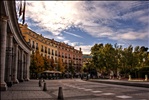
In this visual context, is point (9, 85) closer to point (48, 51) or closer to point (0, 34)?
point (0, 34)

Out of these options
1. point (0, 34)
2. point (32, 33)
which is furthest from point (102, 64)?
point (0, 34)

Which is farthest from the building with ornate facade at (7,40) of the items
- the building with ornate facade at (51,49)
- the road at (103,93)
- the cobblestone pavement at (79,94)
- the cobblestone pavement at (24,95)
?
the building with ornate facade at (51,49)

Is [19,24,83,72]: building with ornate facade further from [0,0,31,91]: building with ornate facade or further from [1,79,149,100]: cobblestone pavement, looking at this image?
[1,79,149,100]: cobblestone pavement

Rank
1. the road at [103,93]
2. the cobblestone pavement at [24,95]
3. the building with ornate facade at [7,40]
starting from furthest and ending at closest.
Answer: the building with ornate facade at [7,40], the road at [103,93], the cobblestone pavement at [24,95]

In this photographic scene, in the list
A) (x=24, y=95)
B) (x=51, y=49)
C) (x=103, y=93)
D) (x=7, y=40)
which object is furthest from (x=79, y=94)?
(x=51, y=49)

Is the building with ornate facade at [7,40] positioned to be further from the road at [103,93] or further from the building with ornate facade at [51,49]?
the building with ornate facade at [51,49]

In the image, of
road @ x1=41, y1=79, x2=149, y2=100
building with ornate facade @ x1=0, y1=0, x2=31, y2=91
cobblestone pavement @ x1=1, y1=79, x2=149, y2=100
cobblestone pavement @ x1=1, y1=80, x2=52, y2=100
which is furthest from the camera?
building with ornate facade @ x1=0, y1=0, x2=31, y2=91

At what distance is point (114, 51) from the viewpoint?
6562cm

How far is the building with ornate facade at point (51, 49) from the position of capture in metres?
65.8

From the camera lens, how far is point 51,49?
86125 mm

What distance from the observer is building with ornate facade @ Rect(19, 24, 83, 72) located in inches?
2593

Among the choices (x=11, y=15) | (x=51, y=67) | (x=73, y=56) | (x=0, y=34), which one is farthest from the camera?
(x=73, y=56)

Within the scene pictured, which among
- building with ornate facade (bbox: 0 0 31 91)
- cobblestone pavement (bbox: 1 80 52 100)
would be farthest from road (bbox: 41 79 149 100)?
building with ornate facade (bbox: 0 0 31 91)

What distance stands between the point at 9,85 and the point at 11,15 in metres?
7.27
